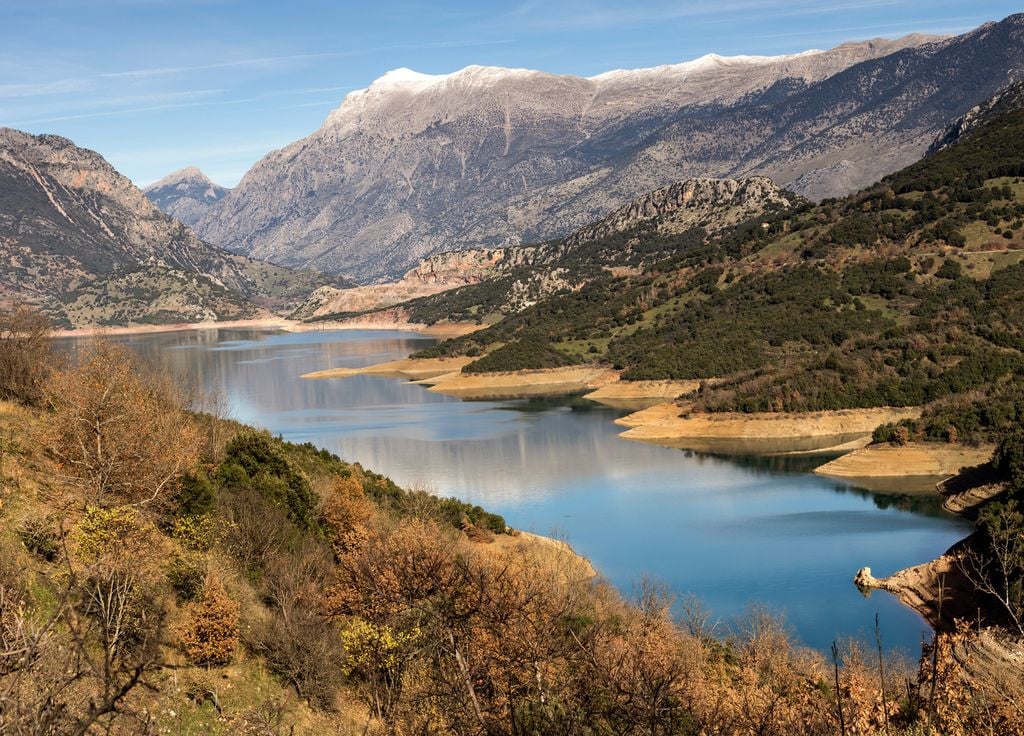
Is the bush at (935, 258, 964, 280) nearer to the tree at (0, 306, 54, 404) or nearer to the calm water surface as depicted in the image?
the calm water surface

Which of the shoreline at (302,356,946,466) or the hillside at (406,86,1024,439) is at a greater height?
the hillside at (406,86,1024,439)

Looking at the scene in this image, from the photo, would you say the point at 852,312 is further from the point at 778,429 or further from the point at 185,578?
the point at 185,578

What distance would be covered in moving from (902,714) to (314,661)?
15.0 metres

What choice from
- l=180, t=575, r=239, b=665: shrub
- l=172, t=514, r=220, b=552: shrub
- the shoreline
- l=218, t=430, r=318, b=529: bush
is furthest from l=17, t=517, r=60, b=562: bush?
the shoreline

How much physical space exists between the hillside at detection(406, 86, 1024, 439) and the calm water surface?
1631cm

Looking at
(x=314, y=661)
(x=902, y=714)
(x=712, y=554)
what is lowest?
(x=712, y=554)

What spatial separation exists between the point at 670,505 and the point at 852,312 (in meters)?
76.5

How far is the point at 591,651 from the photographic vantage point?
896 inches

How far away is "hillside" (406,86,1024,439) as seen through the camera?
99.3 m

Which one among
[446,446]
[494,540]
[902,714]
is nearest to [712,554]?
[494,540]

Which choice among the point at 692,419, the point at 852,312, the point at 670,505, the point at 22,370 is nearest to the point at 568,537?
the point at 670,505

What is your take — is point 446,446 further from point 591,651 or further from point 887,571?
point 591,651

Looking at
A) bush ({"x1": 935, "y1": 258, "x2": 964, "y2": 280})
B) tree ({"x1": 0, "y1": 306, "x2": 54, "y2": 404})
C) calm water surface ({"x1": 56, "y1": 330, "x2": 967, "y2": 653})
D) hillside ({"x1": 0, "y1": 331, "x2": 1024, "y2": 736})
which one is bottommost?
calm water surface ({"x1": 56, "y1": 330, "x2": 967, "y2": 653})

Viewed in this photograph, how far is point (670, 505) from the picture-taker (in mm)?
69188
